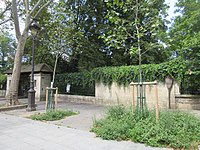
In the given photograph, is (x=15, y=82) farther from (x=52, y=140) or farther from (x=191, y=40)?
(x=191, y=40)

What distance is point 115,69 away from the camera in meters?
11.4

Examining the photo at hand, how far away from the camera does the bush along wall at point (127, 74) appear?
9193 mm

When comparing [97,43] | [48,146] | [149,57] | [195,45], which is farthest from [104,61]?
[48,146]

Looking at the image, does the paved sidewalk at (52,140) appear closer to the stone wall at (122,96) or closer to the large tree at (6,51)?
the stone wall at (122,96)

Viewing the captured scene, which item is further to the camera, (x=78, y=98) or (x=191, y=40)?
(x=78, y=98)

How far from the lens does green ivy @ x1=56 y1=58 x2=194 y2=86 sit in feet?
30.2

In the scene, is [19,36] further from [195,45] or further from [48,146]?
[195,45]

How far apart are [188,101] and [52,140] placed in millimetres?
7305

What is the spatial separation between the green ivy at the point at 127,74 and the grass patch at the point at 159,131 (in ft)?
14.8

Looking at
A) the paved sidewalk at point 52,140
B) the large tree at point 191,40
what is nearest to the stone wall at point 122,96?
the large tree at point 191,40

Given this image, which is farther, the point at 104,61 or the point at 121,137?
the point at 104,61

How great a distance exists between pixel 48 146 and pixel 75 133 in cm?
114

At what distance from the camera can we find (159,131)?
170 inches

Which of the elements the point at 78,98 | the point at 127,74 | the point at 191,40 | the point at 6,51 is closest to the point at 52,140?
the point at 191,40
